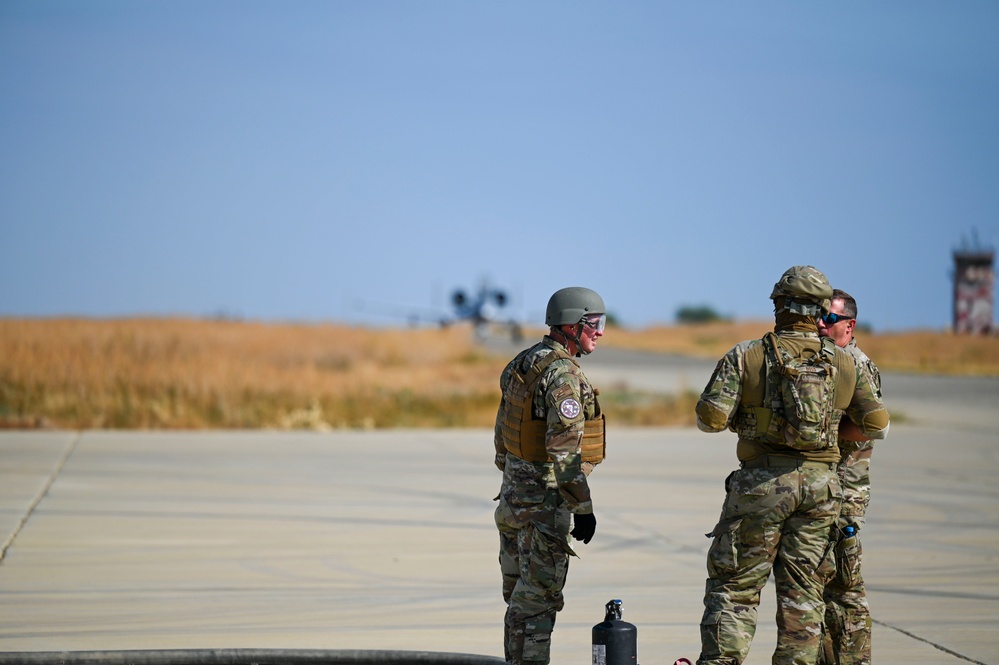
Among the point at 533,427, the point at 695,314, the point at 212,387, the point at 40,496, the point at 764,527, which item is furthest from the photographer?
the point at 695,314

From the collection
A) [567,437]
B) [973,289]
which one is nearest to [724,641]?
[567,437]

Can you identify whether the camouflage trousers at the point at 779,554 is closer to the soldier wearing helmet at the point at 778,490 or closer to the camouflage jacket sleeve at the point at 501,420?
the soldier wearing helmet at the point at 778,490

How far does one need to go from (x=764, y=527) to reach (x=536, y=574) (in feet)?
3.32

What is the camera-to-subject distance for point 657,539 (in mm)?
10156

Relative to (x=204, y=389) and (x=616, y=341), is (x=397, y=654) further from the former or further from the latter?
(x=616, y=341)

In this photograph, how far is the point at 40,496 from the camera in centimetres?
1209

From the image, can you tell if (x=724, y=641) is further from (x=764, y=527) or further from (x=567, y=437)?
(x=567, y=437)

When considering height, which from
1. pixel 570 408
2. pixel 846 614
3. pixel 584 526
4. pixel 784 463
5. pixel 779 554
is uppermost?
pixel 570 408

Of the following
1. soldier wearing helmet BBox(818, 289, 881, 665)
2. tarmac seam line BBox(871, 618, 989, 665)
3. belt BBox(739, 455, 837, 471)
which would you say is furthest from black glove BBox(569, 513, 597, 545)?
tarmac seam line BBox(871, 618, 989, 665)

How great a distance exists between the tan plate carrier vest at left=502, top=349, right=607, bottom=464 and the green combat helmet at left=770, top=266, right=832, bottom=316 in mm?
976

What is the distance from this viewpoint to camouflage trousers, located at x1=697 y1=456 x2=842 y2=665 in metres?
5.09

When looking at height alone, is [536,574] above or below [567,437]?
below

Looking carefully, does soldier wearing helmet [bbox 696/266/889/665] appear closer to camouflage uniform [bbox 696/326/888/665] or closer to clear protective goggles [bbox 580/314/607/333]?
camouflage uniform [bbox 696/326/888/665]

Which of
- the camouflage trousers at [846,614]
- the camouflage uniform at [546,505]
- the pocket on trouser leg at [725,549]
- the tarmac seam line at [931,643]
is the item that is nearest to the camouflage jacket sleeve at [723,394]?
the pocket on trouser leg at [725,549]
